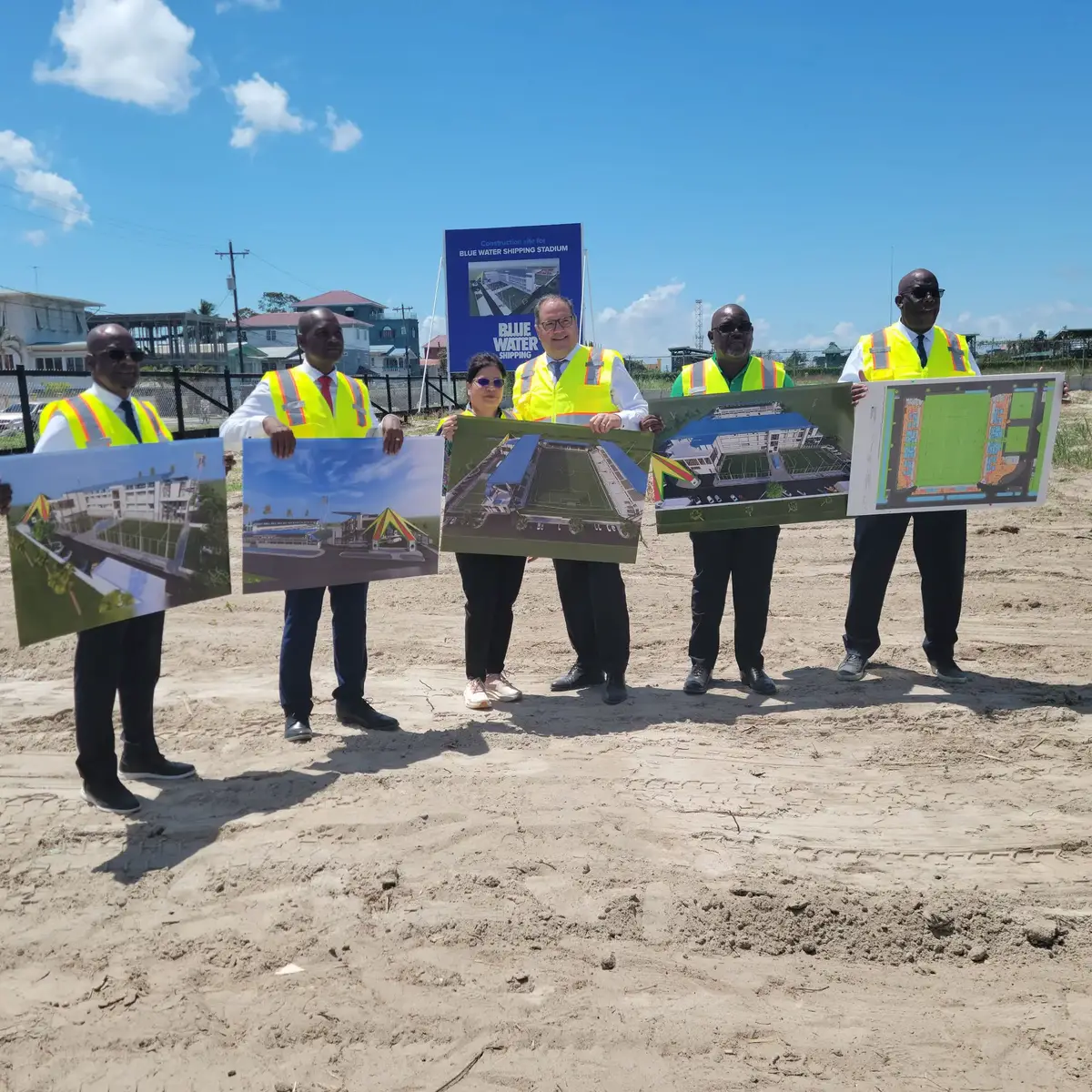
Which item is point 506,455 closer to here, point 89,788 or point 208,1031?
point 89,788

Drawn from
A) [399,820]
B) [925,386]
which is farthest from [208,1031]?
[925,386]

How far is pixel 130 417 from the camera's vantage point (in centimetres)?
395

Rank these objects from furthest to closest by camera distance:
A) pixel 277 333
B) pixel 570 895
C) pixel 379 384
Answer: pixel 277 333, pixel 379 384, pixel 570 895

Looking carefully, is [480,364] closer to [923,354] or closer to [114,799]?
[923,354]

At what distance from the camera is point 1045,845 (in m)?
3.57

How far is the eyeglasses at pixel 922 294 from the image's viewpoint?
504 centimetres

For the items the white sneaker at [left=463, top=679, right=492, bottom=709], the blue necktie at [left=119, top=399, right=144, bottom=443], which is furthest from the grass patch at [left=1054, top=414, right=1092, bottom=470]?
the blue necktie at [left=119, top=399, right=144, bottom=443]

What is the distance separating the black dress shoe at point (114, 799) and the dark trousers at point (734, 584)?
3049 mm

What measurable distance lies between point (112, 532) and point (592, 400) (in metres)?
2.50

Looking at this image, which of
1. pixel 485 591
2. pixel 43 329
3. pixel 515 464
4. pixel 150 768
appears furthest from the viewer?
pixel 43 329

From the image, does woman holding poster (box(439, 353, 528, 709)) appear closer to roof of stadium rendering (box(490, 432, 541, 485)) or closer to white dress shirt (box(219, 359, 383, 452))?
roof of stadium rendering (box(490, 432, 541, 485))

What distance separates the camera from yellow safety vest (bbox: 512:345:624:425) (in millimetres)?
4969

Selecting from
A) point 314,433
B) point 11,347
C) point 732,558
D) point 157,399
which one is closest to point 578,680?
point 732,558

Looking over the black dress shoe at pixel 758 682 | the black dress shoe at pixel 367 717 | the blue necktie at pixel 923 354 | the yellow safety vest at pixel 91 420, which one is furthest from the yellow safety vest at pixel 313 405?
the blue necktie at pixel 923 354
